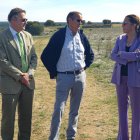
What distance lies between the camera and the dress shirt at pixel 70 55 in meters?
5.52

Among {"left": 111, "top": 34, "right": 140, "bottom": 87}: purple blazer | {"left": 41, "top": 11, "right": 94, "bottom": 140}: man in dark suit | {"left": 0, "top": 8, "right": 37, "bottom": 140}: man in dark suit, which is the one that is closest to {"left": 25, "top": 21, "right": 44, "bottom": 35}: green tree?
{"left": 41, "top": 11, "right": 94, "bottom": 140}: man in dark suit

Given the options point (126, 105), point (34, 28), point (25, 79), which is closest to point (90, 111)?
point (126, 105)

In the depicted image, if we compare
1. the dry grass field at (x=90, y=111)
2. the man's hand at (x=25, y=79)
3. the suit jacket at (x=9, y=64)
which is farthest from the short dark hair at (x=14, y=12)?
the dry grass field at (x=90, y=111)

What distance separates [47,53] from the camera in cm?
560

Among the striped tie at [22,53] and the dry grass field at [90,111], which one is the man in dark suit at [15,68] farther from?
the dry grass field at [90,111]

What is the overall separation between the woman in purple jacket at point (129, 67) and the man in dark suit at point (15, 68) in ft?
3.95

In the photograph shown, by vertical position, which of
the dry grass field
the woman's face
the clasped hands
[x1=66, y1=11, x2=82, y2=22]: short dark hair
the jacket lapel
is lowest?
the dry grass field

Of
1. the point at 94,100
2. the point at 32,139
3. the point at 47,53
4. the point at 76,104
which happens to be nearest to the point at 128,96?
the point at 76,104

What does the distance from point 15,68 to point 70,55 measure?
0.85 metres

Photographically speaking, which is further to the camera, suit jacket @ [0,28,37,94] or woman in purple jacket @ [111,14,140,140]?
woman in purple jacket @ [111,14,140,140]

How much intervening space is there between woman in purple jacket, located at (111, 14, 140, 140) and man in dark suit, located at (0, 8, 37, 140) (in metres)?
1.20

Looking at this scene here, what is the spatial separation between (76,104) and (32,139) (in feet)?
3.37

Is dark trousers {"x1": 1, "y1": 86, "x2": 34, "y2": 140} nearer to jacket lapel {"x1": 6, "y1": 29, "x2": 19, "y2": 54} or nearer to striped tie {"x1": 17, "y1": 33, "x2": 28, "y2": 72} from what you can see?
striped tie {"x1": 17, "y1": 33, "x2": 28, "y2": 72}

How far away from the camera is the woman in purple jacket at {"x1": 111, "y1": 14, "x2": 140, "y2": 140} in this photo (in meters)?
5.26
